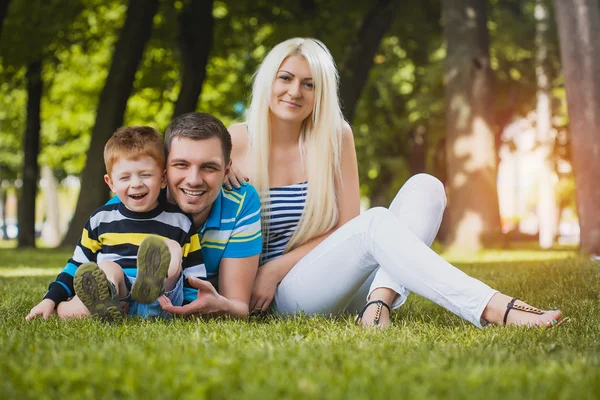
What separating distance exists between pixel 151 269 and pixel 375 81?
65.8 feet

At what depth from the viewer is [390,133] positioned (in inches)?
945

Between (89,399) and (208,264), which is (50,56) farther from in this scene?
(89,399)

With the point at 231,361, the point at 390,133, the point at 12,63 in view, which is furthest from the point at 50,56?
the point at 231,361

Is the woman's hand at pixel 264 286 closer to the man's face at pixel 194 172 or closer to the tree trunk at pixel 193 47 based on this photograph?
the man's face at pixel 194 172

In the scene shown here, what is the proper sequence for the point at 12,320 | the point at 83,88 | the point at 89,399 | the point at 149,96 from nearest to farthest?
the point at 89,399 < the point at 12,320 < the point at 149,96 < the point at 83,88

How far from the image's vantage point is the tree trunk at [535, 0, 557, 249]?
21094 millimetres

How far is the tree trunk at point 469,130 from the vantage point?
1413 cm

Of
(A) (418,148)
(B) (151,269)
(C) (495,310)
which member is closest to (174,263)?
(B) (151,269)

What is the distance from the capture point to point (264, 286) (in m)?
4.58

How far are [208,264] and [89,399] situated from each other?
204 cm

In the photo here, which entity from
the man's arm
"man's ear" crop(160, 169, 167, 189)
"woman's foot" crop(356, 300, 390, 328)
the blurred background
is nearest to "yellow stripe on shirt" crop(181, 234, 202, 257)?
the man's arm

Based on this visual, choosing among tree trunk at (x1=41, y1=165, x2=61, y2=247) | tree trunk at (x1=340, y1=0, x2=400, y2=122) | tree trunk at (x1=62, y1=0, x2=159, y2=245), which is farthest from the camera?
tree trunk at (x1=41, y1=165, x2=61, y2=247)

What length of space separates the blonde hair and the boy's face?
764 mm

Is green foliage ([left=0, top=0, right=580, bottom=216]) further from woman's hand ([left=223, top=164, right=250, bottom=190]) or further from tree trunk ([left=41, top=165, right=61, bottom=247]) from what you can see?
woman's hand ([left=223, top=164, right=250, bottom=190])
